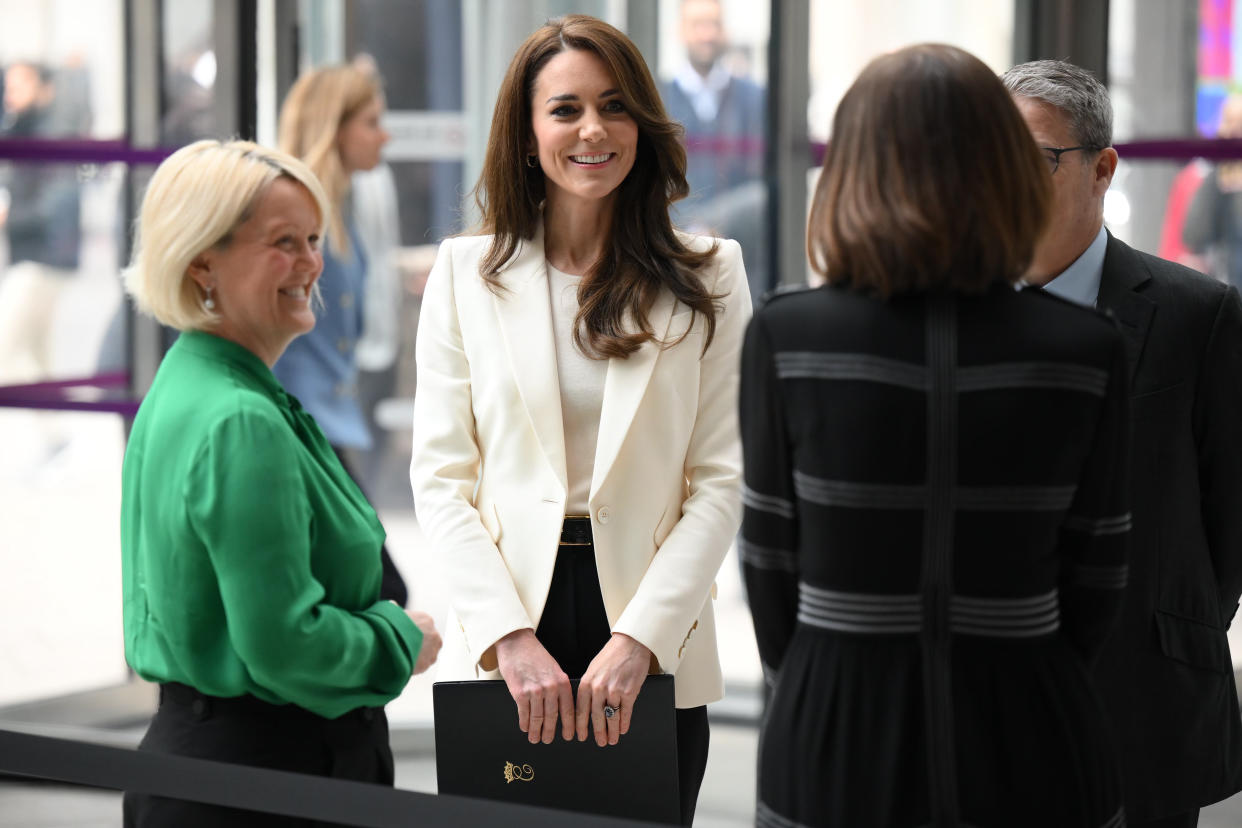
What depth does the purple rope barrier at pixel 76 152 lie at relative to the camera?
4461 mm

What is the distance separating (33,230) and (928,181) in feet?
12.3

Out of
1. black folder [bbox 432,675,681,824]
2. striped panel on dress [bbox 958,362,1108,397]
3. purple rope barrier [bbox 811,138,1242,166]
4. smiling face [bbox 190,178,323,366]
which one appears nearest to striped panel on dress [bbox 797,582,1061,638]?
striped panel on dress [bbox 958,362,1108,397]

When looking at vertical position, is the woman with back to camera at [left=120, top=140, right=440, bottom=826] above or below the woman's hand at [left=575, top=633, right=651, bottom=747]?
above

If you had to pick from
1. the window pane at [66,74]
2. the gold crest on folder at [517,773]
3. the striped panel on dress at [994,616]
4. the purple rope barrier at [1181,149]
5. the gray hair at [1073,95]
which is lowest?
the gold crest on folder at [517,773]

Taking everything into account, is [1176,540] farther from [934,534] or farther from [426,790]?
[426,790]

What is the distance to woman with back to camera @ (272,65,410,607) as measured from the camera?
4.28m

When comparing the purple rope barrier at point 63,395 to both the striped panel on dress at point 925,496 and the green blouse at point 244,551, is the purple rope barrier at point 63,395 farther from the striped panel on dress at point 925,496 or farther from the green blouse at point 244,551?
the striped panel on dress at point 925,496

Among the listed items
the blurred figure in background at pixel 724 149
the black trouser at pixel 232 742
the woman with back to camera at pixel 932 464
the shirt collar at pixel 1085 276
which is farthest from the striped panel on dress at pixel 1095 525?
the blurred figure in background at pixel 724 149

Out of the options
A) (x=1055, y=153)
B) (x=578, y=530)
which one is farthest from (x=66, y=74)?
(x=1055, y=153)

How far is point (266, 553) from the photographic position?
175 cm

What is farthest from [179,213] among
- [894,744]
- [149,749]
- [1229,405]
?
[1229,405]

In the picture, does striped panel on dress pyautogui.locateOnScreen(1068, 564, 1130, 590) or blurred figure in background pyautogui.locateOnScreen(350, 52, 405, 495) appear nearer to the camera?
striped panel on dress pyautogui.locateOnScreen(1068, 564, 1130, 590)

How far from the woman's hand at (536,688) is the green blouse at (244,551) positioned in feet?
0.64

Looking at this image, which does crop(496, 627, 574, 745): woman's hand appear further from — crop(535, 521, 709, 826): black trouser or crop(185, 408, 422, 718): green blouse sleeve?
crop(185, 408, 422, 718): green blouse sleeve
